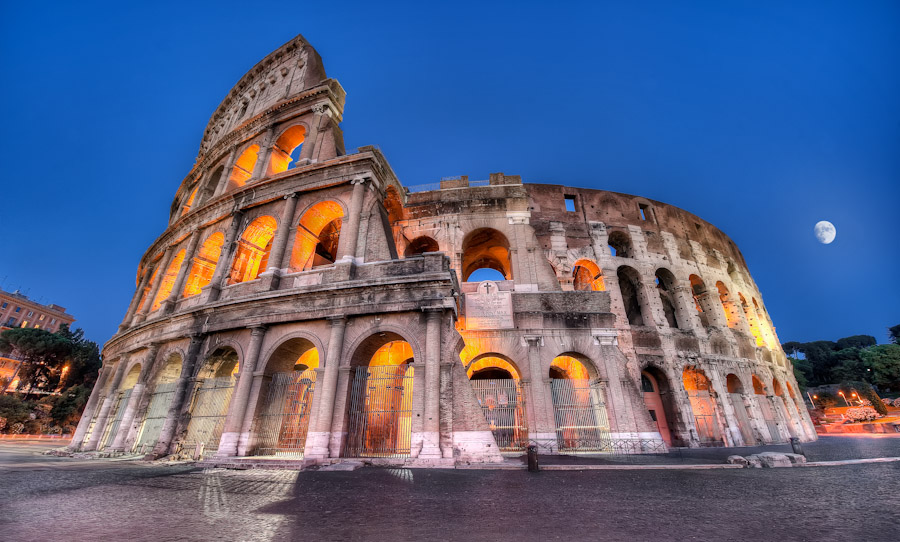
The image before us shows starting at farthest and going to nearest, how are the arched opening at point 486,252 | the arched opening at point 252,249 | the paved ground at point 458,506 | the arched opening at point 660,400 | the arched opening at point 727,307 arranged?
the arched opening at point 727,307 < the arched opening at point 486,252 < the arched opening at point 660,400 < the arched opening at point 252,249 < the paved ground at point 458,506

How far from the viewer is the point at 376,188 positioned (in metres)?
11.6

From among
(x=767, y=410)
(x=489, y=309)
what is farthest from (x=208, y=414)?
(x=767, y=410)

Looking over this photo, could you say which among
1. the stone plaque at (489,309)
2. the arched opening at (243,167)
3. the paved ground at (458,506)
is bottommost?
the paved ground at (458,506)

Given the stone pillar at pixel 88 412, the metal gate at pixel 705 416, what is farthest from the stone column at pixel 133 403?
the metal gate at pixel 705 416

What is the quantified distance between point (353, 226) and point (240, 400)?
19.0ft

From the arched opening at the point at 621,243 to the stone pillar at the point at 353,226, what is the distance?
12032 millimetres

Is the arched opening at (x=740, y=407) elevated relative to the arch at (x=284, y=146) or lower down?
lower down

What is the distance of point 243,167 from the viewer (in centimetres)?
1593

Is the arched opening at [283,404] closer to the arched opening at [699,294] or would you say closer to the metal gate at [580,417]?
the metal gate at [580,417]

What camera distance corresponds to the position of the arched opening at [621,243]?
56.2 ft

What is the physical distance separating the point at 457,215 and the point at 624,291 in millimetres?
9535

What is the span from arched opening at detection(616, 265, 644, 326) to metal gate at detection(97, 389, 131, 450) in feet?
66.6

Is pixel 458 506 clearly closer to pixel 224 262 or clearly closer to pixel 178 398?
pixel 178 398

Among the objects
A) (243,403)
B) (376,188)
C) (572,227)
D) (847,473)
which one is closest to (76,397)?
(243,403)
